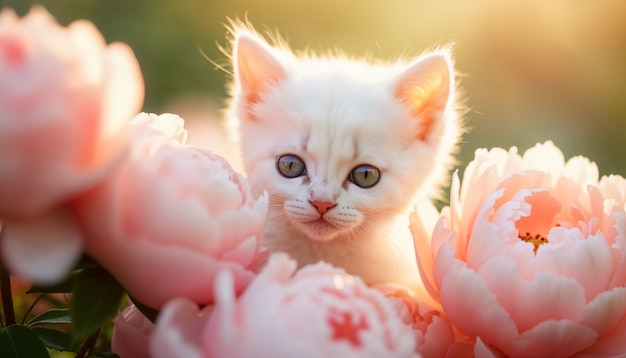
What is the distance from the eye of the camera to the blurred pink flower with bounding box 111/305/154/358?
402mm

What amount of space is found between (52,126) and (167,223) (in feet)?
0.19

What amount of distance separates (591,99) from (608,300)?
4.39 ft

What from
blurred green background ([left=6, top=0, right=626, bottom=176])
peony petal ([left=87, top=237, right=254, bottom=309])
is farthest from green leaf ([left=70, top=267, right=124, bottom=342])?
blurred green background ([left=6, top=0, right=626, bottom=176])

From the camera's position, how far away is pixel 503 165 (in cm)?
46

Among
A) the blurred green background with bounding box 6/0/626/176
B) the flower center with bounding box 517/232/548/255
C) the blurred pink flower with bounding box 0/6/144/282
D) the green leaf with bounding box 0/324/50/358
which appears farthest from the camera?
the blurred green background with bounding box 6/0/626/176

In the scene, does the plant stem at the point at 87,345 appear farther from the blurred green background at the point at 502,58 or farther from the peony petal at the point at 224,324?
the blurred green background at the point at 502,58

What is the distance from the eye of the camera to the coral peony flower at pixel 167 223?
0.83 ft

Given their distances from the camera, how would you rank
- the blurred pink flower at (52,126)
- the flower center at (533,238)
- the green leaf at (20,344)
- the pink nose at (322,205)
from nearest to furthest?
1. the blurred pink flower at (52,126)
2. the green leaf at (20,344)
3. the flower center at (533,238)
4. the pink nose at (322,205)

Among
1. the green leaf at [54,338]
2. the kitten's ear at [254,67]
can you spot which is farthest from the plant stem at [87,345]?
the kitten's ear at [254,67]

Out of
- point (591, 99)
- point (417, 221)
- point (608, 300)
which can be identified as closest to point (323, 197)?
point (417, 221)

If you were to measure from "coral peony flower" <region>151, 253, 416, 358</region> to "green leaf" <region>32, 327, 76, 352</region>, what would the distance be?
115mm

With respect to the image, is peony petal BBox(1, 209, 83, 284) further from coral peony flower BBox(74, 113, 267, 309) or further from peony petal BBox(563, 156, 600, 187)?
peony petal BBox(563, 156, 600, 187)

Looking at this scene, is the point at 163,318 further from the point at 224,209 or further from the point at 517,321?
the point at 517,321

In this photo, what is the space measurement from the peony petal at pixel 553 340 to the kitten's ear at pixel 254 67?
0.44 metres
